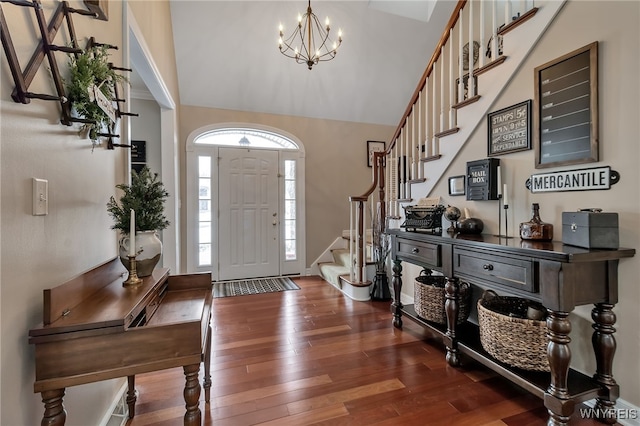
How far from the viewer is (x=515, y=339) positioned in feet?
5.53

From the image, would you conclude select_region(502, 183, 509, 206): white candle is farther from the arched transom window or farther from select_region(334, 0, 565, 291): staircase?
the arched transom window

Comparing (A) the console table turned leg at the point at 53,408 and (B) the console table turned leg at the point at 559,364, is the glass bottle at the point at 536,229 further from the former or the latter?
(A) the console table turned leg at the point at 53,408

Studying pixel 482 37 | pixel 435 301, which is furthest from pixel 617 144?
pixel 435 301

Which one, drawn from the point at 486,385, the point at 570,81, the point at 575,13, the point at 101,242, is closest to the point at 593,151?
the point at 570,81

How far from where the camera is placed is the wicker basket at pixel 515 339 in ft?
5.33

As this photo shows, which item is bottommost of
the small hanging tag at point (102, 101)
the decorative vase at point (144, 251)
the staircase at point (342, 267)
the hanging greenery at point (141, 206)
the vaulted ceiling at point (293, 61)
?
the staircase at point (342, 267)

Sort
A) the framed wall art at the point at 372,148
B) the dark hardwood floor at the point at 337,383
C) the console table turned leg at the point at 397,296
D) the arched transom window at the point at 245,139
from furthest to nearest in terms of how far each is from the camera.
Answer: the framed wall art at the point at 372,148 → the arched transom window at the point at 245,139 → the console table turned leg at the point at 397,296 → the dark hardwood floor at the point at 337,383

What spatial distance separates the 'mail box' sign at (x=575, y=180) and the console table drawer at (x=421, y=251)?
725mm

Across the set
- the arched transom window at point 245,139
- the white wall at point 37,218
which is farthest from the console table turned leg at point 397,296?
the arched transom window at point 245,139

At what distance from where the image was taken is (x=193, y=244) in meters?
4.27

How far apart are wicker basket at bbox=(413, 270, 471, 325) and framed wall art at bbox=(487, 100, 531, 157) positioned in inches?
42.4

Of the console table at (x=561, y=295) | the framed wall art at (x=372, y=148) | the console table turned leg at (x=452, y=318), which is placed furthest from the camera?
the framed wall art at (x=372, y=148)

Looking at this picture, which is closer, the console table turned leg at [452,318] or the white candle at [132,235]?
the white candle at [132,235]

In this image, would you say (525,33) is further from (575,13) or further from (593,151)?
(593,151)
